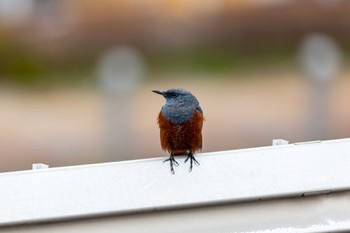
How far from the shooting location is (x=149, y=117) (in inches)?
287

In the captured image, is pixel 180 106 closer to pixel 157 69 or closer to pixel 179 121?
pixel 179 121

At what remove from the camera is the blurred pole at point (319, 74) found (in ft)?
22.5

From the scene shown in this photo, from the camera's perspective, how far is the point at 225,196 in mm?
1455

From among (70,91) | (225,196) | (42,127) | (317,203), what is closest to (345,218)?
(317,203)

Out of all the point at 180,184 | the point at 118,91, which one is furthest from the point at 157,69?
the point at 180,184

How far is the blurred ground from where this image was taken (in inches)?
261

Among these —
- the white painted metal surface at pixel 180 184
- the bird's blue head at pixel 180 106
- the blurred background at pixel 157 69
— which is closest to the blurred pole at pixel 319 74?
the blurred background at pixel 157 69

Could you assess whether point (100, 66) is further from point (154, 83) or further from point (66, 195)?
point (66, 195)

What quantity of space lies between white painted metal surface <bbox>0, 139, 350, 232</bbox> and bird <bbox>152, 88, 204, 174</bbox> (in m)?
0.64

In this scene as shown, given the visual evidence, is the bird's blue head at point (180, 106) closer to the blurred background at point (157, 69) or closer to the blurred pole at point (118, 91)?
the blurred pole at point (118, 91)

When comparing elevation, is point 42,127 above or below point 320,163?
above

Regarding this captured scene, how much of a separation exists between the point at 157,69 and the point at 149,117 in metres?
1.22

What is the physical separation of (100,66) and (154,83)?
0.50m

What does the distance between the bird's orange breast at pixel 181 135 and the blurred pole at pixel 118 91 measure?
4294 millimetres
